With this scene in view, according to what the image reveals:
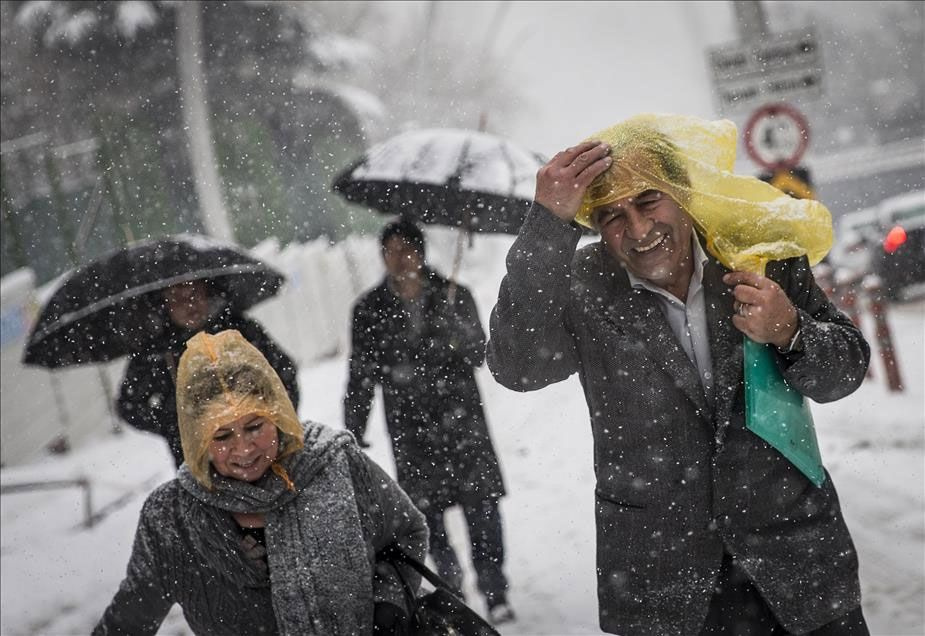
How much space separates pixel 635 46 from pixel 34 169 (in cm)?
1071

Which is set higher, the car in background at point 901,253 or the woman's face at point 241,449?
the woman's face at point 241,449

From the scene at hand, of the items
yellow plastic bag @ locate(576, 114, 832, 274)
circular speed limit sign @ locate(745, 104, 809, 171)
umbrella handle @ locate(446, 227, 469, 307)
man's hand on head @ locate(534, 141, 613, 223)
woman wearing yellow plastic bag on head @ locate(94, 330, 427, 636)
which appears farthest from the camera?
circular speed limit sign @ locate(745, 104, 809, 171)

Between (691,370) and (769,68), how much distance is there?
15.7 feet

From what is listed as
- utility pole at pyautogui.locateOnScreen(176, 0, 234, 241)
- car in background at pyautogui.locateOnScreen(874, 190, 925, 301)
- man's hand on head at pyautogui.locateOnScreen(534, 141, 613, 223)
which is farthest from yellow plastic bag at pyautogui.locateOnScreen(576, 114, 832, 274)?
utility pole at pyautogui.locateOnScreen(176, 0, 234, 241)

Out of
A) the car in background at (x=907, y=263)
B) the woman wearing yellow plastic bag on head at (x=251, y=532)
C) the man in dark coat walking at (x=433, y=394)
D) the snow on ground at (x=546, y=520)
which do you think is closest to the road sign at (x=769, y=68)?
the snow on ground at (x=546, y=520)

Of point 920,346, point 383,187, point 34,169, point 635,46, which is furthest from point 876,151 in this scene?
point 383,187

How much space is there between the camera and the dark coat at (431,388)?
410 cm

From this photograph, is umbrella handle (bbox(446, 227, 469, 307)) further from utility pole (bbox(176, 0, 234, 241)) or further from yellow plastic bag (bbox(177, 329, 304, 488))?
utility pole (bbox(176, 0, 234, 241))

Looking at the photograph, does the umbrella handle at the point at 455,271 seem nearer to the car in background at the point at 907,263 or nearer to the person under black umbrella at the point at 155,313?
the person under black umbrella at the point at 155,313

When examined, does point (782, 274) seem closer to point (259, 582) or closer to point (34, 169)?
point (259, 582)

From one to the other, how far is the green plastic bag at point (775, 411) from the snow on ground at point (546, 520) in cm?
191

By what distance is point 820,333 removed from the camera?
1.98m

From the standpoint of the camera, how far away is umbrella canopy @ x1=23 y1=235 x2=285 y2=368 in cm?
401

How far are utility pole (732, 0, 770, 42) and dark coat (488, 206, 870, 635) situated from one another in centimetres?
494
